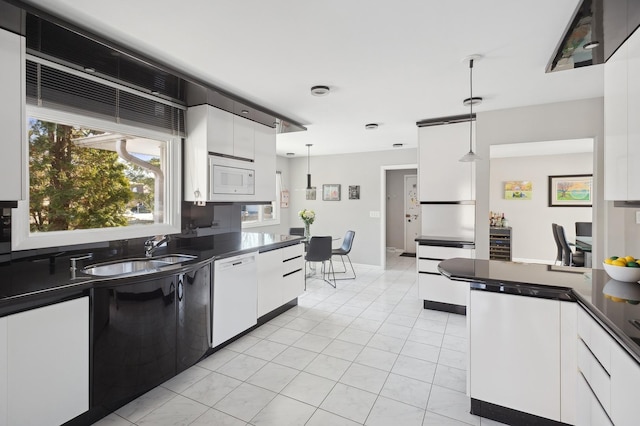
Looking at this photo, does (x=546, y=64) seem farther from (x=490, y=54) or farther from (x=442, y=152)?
(x=442, y=152)

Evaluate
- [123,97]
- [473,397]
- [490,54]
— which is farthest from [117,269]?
[490,54]

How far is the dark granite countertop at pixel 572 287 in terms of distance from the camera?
1.26 m

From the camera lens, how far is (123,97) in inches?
101

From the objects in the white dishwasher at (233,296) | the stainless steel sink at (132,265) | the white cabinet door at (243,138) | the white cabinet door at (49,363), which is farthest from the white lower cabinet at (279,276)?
the white cabinet door at (49,363)

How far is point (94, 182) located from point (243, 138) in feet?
4.88

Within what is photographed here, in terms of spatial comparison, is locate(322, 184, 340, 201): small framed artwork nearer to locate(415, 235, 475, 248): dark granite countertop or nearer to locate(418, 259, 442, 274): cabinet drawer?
locate(415, 235, 475, 248): dark granite countertop

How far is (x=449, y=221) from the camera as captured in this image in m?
4.33

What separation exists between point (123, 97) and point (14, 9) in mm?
983

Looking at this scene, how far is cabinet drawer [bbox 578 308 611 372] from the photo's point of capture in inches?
51.7

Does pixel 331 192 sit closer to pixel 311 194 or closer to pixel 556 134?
pixel 311 194

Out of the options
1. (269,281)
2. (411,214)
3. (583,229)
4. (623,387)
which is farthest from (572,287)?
(411,214)

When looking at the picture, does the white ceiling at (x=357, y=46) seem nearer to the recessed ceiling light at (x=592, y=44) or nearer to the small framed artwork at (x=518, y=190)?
the recessed ceiling light at (x=592, y=44)

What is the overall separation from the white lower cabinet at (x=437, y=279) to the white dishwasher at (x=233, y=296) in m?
2.10

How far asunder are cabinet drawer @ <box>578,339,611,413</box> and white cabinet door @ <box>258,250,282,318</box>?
2.61 m
